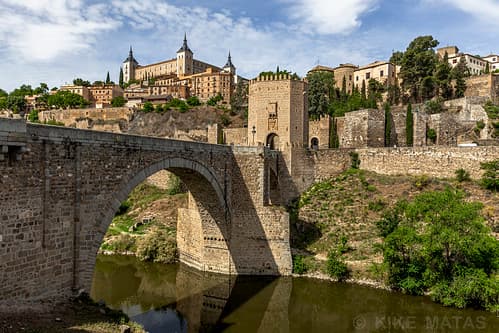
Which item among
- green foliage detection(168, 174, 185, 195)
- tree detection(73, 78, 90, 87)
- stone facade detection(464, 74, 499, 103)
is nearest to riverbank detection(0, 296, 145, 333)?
green foliage detection(168, 174, 185, 195)

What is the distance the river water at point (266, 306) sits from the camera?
14.3m

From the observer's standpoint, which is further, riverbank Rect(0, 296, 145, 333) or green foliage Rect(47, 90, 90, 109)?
green foliage Rect(47, 90, 90, 109)

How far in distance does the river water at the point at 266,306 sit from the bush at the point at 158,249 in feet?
4.44

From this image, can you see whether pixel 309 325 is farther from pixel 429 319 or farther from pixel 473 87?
pixel 473 87

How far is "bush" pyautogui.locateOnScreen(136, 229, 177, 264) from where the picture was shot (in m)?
21.5

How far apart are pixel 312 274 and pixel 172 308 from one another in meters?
6.87

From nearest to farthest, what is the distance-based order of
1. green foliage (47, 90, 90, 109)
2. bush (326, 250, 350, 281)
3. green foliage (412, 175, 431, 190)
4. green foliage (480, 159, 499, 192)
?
bush (326, 250, 350, 281) < green foliage (480, 159, 499, 192) < green foliage (412, 175, 431, 190) < green foliage (47, 90, 90, 109)

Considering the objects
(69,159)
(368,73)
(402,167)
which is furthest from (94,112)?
(69,159)

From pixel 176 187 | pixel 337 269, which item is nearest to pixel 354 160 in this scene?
pixel 337 269

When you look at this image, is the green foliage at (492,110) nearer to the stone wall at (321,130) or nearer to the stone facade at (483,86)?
the stone facade at (483,86)

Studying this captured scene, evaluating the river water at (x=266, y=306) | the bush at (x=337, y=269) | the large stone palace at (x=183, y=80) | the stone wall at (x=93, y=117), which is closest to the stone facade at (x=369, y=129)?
the bush at (x=337, y=269)

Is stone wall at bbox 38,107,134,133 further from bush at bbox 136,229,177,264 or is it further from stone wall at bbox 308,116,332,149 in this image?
bush at bbox 136,229,177,264

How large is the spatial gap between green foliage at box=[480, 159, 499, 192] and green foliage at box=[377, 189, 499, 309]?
6.90 meters

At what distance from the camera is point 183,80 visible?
92562 mm
